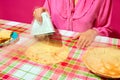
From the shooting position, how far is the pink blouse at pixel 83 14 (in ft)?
3.98

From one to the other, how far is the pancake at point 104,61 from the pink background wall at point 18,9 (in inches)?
48.7

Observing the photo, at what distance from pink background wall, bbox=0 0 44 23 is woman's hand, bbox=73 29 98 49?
1010mm

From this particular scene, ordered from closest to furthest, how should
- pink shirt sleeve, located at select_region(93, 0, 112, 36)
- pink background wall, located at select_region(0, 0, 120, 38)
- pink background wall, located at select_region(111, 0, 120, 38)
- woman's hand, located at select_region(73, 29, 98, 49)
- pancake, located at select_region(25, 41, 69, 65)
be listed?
1. pancake, located at select_region(25, 41, 69, 65)
2. woman's hand, located at select_region(73, 29, 98, 49)
3. pink shirt sleeve, located at select_region(93, 0, 112, 36)
4. pink background wall, located at select_region(111, 0, 120, 38)
5. pink background wall, located at select_region(0, 0, 120, 38)

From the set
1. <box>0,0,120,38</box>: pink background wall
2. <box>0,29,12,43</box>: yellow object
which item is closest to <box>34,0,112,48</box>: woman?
<box>0,29,12,43</box>: yellow object

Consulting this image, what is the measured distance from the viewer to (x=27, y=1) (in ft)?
6.59

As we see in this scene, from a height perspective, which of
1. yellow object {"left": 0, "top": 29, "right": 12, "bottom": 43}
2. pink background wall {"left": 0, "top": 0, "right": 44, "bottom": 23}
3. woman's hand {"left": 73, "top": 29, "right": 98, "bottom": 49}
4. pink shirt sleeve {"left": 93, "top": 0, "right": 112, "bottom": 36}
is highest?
pink background wall {"left": 0, "top": 0, "right": 44, "bottom": 23}

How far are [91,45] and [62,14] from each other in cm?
40

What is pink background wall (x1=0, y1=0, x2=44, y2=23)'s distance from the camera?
79.3 inches

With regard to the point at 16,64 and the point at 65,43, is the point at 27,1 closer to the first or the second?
the point at 65,43

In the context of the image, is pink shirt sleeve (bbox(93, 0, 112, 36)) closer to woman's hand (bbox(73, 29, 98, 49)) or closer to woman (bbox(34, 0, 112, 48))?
woman (bbox(34, 0, 112, 48))

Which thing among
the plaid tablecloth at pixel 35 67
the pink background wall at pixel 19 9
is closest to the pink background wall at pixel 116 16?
the pink background wall at pixel 19 9

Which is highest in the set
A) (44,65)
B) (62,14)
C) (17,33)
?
(62,14)

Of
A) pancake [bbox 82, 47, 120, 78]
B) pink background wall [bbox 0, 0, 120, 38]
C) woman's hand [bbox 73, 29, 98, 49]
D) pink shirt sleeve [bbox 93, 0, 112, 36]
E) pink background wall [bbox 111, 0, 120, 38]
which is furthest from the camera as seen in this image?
pink background wall [bbox 0, 0, 120, 38]

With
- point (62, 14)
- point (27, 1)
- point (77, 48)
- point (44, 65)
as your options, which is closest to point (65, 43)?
point (77, 48)
